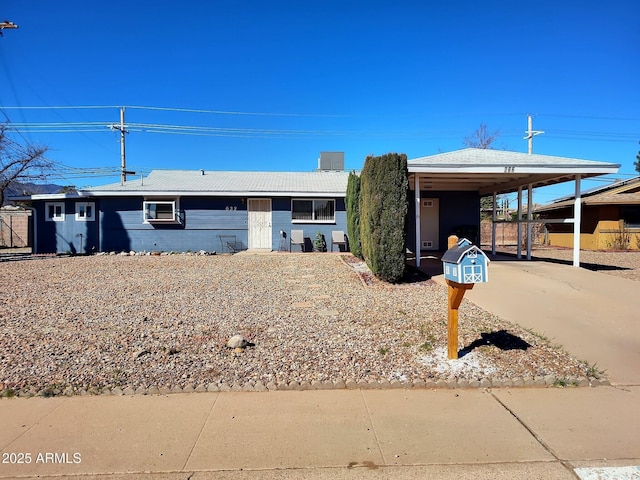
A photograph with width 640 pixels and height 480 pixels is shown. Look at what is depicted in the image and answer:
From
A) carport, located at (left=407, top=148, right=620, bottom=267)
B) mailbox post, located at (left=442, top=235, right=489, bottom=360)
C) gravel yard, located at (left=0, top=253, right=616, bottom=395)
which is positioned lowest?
gravel yard, located at (left=0, top=253, right=616, bottom=395)

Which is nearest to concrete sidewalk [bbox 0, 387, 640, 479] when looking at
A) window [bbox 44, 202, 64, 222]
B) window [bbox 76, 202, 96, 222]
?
window [bbox 76, 202, 96, 222]

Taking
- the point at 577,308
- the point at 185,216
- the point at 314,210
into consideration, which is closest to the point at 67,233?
the point at 185,216

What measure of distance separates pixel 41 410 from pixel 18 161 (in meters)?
17.4

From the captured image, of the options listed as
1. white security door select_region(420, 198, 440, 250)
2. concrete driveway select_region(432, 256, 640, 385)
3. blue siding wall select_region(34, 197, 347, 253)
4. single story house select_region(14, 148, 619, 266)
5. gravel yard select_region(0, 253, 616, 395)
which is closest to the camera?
gravel yard select_region(0, 253, 616, 395)

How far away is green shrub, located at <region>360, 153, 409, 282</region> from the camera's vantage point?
8195 millimetres

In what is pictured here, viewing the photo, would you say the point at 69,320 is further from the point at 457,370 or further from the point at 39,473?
the point at 457,370

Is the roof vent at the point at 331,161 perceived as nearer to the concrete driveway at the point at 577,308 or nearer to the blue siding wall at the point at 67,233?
the blue siding wall at the point at 67,233

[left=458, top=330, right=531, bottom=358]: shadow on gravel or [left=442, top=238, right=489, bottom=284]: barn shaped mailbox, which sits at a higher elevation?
[left=442, top=238, right=489, bottom=284]: barn shaped mailbox

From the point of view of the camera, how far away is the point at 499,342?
482 centimetres

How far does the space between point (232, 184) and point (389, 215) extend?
10.9m

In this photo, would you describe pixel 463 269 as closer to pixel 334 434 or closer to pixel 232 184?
pixel 334 434

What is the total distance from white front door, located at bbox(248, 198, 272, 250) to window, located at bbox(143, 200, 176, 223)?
10.8 feet

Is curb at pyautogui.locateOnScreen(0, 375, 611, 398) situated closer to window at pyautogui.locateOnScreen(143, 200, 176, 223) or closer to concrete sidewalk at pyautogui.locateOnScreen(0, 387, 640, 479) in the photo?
concrete sidewalk at pyautogui.locateOnScreen(0, 387, 640, 479)

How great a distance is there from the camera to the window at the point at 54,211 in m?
A: 17.2
